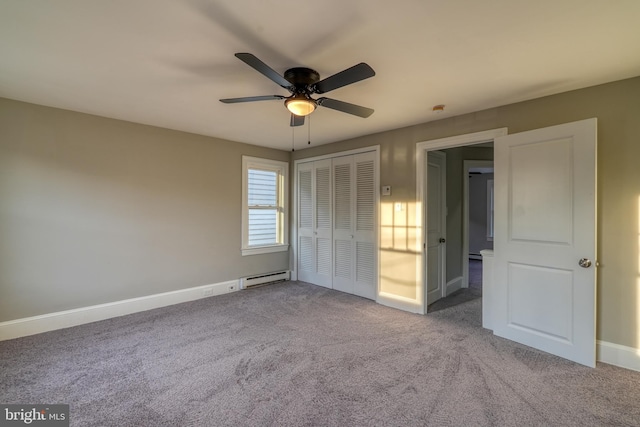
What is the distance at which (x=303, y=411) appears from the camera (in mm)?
1882

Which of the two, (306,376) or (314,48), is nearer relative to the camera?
(314,48)

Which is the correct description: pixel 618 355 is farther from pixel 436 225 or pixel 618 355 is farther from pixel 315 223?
pixel 315 223

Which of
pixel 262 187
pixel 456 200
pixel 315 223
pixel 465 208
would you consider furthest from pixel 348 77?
pixel 465 208

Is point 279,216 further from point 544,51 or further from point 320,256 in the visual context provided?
point 544,51

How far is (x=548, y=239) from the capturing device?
8.66 ft

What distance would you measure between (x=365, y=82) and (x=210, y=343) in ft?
9.68

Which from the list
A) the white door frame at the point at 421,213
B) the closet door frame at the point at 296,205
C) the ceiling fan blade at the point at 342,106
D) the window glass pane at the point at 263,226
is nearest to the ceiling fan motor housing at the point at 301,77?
the ceiling fan blade at the point at 342,106

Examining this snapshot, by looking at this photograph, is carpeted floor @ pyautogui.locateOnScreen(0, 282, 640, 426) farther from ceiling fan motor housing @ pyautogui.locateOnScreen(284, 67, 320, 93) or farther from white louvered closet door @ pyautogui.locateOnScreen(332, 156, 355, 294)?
ceiling fan motor housing @ pyautogui.locateOnScreen(284, 67, 320, 93)

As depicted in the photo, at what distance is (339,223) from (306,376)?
2704mm

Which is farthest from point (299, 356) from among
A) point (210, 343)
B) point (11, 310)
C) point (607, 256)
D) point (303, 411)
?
point (11, 310)

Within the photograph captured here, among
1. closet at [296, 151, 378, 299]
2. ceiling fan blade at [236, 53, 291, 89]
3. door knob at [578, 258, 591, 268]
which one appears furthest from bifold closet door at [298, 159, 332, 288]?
door knob at [578, 258, 591, 268]

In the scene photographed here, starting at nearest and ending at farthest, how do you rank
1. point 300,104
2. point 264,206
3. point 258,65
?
1. point 258,65
2. point 300,104
3. point 264,206

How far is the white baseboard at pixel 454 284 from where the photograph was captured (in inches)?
180

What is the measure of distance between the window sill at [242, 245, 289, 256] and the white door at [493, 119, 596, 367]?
11.5ft
